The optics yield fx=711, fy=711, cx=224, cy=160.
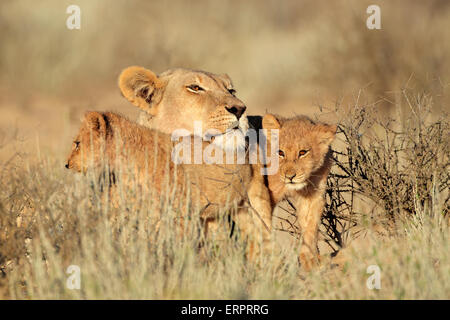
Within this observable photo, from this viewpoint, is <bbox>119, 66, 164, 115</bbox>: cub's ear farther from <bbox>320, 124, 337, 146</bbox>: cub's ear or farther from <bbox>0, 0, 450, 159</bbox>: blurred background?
<bbox>0, 0, 450, 159</bbox>: blurred background

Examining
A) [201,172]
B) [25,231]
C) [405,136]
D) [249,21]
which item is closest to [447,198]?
[405,136]

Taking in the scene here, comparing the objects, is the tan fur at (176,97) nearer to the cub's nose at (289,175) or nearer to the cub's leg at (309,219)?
the cub's nose at (289,175)

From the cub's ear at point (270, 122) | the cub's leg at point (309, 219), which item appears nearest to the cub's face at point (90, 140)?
the cub's ear at point (270, 122)

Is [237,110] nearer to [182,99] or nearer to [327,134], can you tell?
[182,99]

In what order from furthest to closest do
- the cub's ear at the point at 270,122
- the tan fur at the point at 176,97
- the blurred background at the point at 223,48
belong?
the blurred background at the point at 223,48 < the cub's ear at the point at 270,122 < the tan fur at the point at 176,97

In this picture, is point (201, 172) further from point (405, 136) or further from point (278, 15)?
point (278, 15)

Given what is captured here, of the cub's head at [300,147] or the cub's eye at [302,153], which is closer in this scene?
the cub's head at [300,147]

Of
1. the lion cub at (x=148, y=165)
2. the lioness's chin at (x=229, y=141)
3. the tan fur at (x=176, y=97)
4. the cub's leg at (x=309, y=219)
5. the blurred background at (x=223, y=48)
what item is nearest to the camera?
the lion cub at (x=148, y=165)

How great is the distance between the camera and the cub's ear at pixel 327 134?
5449mm

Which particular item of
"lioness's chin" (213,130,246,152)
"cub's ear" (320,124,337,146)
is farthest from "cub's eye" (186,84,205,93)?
"cub's ear" (320,124,337,146)

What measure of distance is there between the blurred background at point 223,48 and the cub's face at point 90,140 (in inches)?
304

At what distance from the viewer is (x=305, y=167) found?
5270mm

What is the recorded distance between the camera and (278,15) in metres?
24.9
